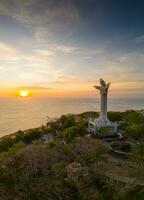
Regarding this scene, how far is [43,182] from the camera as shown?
1244 centimetres

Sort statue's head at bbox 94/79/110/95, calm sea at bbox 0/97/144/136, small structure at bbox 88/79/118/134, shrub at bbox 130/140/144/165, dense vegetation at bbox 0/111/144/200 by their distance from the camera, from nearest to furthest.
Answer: dense vegetation at bbox 0/111/144/200 → shrub at bbox 130/140/144/165 → small structure at bbox 88/79/118/134 → statue's head at bbox 94/79/110/95 → calm sea at bbox 0/97/144/136

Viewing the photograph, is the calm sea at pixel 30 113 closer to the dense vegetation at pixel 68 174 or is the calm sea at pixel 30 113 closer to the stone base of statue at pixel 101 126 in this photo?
the stone base of statue at pixel 101 126

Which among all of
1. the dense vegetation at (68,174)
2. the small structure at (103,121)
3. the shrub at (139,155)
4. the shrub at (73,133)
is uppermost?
the small structure at (103,121)

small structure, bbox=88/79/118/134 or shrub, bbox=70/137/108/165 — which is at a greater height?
small structure, bbox=88/79/118/134

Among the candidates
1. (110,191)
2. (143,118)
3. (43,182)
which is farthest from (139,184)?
(143,118)

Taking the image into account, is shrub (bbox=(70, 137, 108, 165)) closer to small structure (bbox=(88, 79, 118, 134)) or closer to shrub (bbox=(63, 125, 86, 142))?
shrub (bbox=(63, 125, 86, 142))

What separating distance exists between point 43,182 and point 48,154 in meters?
2.47

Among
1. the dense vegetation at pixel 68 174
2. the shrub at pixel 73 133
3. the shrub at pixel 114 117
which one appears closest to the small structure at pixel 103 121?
the shrub at pixel 73 133

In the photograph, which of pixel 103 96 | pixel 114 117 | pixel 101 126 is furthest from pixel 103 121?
pixel 114 117

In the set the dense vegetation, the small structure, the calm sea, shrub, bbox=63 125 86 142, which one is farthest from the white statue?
the calm sea

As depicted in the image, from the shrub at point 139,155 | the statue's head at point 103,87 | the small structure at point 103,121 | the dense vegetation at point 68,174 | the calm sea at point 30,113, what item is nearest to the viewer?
the dense vegetation at point 68,174

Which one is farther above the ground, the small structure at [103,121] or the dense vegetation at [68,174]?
the small structure at [103,121]

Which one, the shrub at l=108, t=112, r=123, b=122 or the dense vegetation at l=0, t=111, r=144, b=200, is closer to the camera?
the dense vegetation at l=0, t=111, r=144, b=200

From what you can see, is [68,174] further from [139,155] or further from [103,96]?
[103,96]
